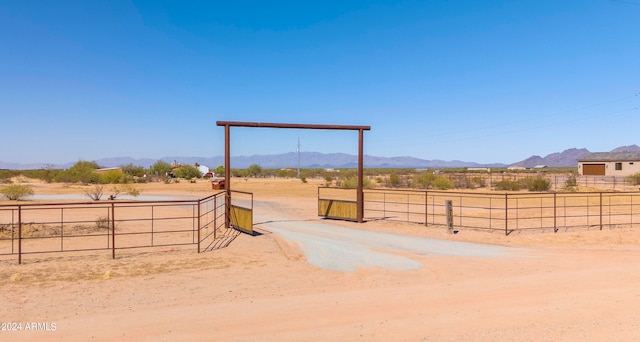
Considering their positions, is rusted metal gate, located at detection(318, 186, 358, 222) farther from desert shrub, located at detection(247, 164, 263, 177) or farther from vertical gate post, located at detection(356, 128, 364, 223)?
desert shrub, located at detection(247, 164, 263, 177)

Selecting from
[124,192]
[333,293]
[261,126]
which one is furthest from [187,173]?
[333,293]

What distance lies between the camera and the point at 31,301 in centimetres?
829

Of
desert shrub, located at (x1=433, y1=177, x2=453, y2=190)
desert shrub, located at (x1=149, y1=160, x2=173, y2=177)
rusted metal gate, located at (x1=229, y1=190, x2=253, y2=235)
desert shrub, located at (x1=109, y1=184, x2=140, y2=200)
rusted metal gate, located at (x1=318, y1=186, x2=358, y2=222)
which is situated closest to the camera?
rusted metal gate, located at (x1=229, y1=190, x2=253, y2=235)

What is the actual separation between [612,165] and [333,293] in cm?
8100

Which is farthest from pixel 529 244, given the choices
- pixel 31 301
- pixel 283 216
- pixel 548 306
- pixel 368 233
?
pixel 31 301

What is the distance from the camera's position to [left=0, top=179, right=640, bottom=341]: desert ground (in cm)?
690

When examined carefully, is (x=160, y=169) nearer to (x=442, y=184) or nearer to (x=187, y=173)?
(x=187, y=173)

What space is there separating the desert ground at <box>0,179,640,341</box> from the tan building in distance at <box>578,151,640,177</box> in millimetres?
68539

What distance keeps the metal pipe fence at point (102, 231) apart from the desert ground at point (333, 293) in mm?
910

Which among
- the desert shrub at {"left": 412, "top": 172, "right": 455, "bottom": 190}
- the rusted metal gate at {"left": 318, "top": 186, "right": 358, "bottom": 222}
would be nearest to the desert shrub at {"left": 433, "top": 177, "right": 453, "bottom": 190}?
the desert shrub at {"left": 412, "top": 172, "right": 455, "bottom": 190}

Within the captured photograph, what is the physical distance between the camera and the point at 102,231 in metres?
18.3

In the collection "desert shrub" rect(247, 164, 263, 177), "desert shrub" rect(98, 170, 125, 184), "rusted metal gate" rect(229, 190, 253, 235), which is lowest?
"rusted metal gate" rect(229, 190, 253, 235)

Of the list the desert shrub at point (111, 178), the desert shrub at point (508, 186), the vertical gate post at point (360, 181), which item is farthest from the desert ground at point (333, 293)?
the desert shrub at point (111, 178)

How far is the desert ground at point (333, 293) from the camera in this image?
6.90 meters
